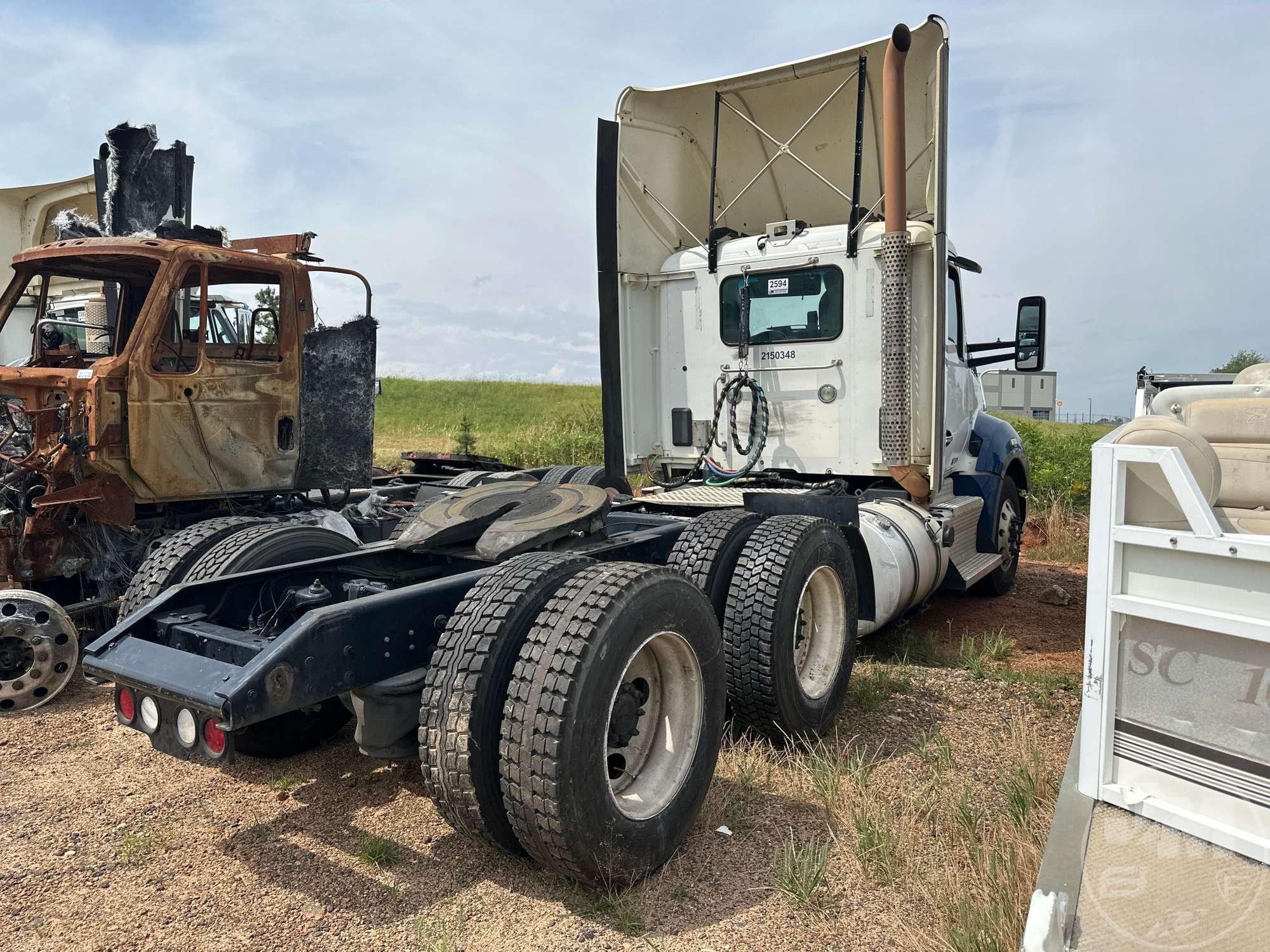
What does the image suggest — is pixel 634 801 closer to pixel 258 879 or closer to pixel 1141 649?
pixel 258 879

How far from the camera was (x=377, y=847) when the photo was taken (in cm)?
335

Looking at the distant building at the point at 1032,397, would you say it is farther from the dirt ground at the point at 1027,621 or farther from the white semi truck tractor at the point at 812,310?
the white semi truck tractor at the point at 812,310

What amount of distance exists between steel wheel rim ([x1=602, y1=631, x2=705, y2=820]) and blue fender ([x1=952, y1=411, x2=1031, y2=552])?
513 centimetres

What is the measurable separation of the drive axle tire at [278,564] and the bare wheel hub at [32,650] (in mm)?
1385

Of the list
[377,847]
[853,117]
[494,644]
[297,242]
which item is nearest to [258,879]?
[377,847]

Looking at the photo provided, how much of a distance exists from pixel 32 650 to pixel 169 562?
137 cm

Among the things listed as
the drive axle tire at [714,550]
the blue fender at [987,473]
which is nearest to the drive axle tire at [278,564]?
the drive axle tire at [714,550]

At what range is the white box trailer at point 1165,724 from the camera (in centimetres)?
224

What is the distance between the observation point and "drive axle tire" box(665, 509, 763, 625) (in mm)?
4414

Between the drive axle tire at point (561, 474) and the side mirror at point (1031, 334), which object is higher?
the side mirror at point (1031, 334)

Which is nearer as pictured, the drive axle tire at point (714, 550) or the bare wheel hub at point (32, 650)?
the drive axle tire at point (714, 550)

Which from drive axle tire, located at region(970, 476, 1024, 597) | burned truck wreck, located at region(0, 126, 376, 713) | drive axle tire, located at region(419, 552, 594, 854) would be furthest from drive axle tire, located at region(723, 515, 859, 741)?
A: drive axle tire, located at region(970, 476, 1024, 597)

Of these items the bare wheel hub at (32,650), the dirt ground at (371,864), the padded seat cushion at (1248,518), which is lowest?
the dirt ground at (371,864)

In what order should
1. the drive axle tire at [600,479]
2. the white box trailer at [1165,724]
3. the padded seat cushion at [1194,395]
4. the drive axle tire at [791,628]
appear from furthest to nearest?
the drive axle tire at [600,479]
the drive axle tire at [791,628]
the padded seat cushion at [1194,395]
the white box trailer at [1165,724]
